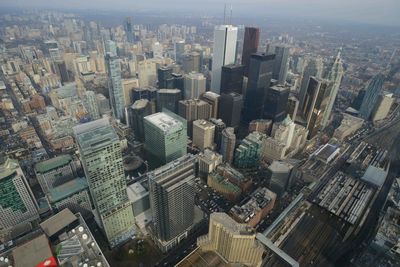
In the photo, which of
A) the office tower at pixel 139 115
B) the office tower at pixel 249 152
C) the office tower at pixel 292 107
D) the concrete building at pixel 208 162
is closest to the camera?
the concrete building at pixel 208 162

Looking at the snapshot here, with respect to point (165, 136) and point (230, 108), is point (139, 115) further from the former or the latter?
point (230, 108)

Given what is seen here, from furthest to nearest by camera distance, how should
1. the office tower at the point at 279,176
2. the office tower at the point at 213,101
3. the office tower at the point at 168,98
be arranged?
the office tower at the point at 213,101
the office tower at the point at 168,98
the office tower at the point at 279,176

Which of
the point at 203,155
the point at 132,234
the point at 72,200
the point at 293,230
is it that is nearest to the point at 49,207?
the point at 72,200

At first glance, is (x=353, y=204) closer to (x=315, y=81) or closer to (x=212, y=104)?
(x=315, y=81)

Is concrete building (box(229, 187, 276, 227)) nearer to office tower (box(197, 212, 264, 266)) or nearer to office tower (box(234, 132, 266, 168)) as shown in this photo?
office tower (box(197, 212, 264, 266))

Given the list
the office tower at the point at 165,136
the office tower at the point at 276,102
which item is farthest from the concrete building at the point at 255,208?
the office tower at the point at 276,102

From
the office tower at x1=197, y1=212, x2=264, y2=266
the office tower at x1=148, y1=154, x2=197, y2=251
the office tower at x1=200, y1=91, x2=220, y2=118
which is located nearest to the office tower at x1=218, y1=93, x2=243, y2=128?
the office tower at x1=200, y1=91, x2=220, y2=118

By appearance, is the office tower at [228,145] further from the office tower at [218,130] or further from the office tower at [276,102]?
the office tower at [276,102]
